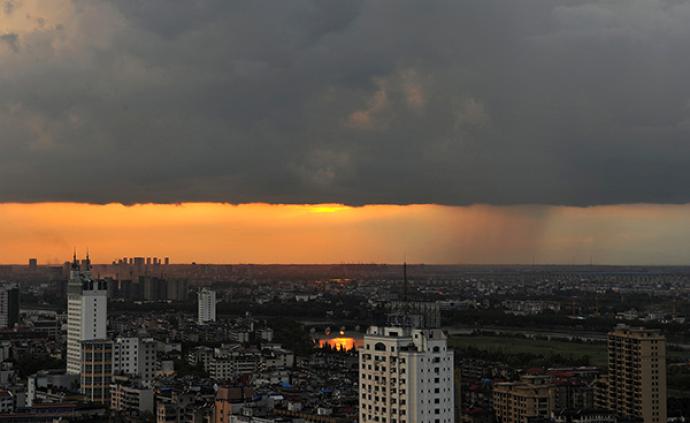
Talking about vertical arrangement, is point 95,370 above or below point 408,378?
below

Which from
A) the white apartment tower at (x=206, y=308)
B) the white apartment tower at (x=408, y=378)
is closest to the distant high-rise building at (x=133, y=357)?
the white apartment tower at (x=408, y=378)

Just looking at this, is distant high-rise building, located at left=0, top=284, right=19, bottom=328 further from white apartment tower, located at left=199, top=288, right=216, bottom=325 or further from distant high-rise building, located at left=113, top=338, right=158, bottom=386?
distant high-rise building, located at left=113, top=338, right=158, bottom=386

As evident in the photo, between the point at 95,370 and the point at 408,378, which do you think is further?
the point at 95,370

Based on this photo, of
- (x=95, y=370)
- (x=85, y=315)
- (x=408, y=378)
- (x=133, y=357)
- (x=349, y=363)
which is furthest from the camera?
(x=349, y=363)

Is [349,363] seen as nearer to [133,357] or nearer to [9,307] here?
[133,357]

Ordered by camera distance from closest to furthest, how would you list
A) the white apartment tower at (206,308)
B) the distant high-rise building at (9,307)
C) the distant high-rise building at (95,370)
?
1. the distant high-rise building at (95,370)
2. the distant high-rise building at (9,307)
3. the white apartment tower at (206,308)

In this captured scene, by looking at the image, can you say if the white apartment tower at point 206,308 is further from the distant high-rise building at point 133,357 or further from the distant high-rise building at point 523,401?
the distant high-rise building at point 523,401

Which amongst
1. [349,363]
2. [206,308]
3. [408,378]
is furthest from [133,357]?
[206,308]
